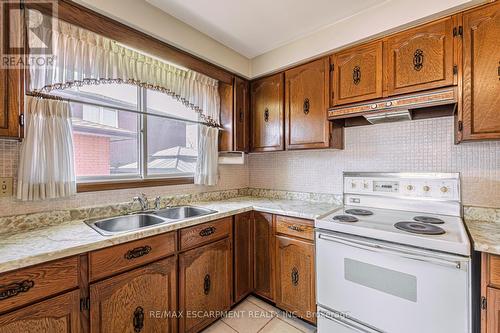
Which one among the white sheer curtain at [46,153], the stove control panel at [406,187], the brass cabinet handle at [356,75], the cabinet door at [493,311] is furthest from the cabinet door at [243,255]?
the cabinet door at [493,311]

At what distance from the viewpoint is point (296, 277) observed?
1863mm

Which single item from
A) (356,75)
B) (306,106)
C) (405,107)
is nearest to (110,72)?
(306,106)

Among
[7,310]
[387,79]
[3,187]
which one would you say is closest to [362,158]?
[387,79]

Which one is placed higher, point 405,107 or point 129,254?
point 405,107

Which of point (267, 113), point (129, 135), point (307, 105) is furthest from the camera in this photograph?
point (267, 113)

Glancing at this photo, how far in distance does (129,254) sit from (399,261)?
1555 millimetres

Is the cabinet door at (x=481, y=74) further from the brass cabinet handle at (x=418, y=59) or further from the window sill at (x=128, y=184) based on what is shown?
the window sill at (x=128, y=184)

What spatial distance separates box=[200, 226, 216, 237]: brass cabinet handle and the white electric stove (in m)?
0.80

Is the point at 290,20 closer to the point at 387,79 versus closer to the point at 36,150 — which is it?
the point at 387,79

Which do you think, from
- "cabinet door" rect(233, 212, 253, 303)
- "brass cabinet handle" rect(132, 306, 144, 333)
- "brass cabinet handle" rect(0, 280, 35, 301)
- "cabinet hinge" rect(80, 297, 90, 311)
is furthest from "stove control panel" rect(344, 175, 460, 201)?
"brass cabinet handle" rect(0, 280, 35, 301)

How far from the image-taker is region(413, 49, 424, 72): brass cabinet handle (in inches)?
61.1

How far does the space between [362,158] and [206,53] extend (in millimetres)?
1726

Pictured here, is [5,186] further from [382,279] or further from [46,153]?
[382,279]

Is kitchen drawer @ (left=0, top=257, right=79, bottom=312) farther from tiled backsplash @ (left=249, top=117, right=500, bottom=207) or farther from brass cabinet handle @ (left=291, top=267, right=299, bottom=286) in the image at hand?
tiled backsplash @ (left=249, top=117, right=500, bottom=207)
